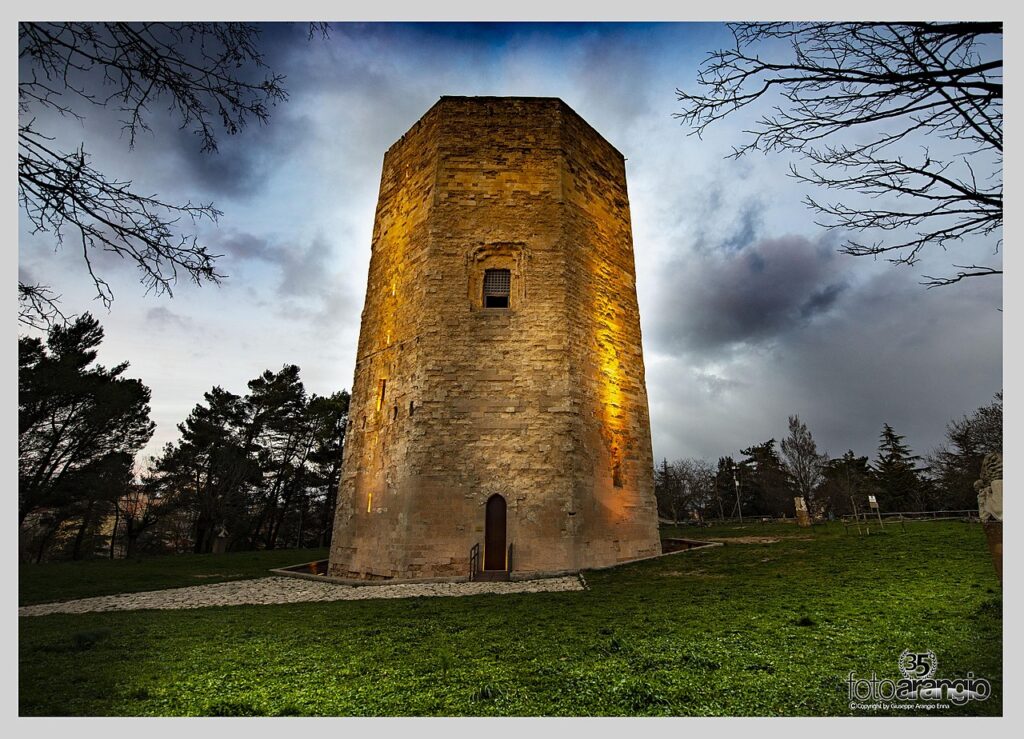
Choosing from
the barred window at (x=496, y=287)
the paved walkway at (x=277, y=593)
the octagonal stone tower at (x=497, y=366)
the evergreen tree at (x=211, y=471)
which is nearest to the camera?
the paved walkway at (x=277, y=593)

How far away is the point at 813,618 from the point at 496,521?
650cm

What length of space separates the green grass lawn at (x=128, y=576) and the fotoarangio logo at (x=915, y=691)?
1226 centimetres

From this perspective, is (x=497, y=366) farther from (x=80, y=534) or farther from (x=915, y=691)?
(x=80, y=534)

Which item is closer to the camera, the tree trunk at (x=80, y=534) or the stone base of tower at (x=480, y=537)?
the stone base of tower at (x=480, y=537)

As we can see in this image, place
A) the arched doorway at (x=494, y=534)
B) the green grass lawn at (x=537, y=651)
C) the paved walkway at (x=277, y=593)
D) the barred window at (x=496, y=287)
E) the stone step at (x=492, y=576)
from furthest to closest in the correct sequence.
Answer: the barred window at (x=496, y=287)
the arched doorway at (x=494, y=534)
the stone step at (x=492, y=576)
the paved walkway at (x=277, y=593)
the green grass lawn at (x=537, y=651)

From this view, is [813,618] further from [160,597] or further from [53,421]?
[53,421]

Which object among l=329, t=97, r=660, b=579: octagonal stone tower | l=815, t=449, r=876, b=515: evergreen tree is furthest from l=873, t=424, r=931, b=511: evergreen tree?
l=329, t=97, r=660, b=579: octagonal stone tower

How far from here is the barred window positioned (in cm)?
1222

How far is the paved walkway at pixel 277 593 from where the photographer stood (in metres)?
7.87

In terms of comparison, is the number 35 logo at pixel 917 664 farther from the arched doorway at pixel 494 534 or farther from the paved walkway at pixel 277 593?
the arched doorway at pixel 494 534

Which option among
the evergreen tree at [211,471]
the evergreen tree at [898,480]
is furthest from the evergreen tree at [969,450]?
the evergreen tree at [211,471]

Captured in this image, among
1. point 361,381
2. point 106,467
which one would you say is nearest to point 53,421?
point 106,467

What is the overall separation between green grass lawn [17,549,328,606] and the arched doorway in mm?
6347

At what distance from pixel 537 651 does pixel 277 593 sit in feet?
22.5
